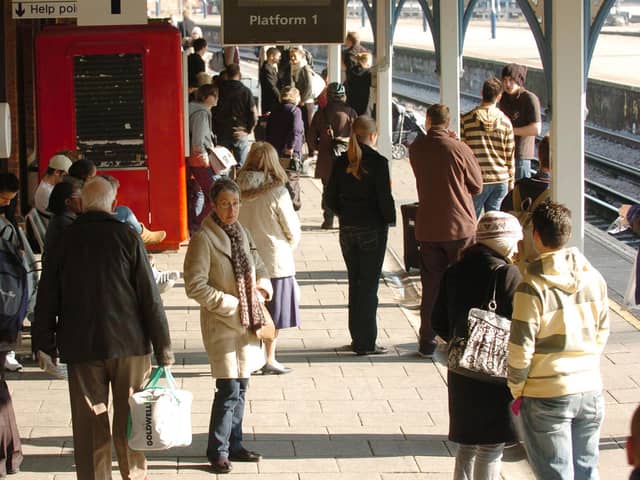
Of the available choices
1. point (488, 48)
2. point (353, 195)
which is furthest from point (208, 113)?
point (488, 48)

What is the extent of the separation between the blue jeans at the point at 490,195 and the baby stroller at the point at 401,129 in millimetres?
9978

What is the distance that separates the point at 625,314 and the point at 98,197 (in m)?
5.89

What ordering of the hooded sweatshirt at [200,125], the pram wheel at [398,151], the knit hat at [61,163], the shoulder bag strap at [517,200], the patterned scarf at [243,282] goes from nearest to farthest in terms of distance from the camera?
the patterned scarf at [243,282]
the shoulder bag strap at [517,200]
the knit hat at [61,163]
the hooded sweatshirt at [200,125]
the pram wheel at [398,151]

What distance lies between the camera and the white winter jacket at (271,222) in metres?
8.42

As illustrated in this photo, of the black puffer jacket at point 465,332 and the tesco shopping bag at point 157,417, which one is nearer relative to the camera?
the black puffer jacket at point 465,332

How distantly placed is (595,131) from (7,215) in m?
25.2

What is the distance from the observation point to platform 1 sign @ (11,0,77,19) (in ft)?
37.3

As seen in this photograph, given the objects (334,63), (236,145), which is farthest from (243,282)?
(334,63)

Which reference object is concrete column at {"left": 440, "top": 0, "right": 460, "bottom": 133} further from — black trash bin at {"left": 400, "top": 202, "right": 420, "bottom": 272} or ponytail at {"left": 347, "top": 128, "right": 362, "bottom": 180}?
ponytail at {"left": 347, "top": 128, "right": 362, "bottom": 180}

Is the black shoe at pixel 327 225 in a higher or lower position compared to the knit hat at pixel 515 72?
lower

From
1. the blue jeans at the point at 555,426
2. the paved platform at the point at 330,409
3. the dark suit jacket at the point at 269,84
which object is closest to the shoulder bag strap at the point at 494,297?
the blue jeans at the point at 555,426

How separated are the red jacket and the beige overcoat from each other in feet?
7.90

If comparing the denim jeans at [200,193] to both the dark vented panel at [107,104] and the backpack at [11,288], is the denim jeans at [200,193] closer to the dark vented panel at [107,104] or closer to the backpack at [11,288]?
the dark vented panel at [107,104]

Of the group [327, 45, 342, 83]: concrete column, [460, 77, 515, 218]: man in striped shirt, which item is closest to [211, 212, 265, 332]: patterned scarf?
[460, 77, 515, 218]: man in striped shirt
